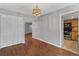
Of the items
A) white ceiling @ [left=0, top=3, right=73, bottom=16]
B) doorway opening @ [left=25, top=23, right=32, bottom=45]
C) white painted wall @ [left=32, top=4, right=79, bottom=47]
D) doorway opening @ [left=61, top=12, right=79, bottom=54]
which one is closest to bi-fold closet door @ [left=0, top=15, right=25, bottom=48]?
doorway opening @ [left=25, top=23, right=32, bottom=45]

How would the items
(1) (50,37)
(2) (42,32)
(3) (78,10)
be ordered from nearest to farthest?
(3) (78,10)
(2) (42,32)
(1) (50,37)

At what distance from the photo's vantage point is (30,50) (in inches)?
134

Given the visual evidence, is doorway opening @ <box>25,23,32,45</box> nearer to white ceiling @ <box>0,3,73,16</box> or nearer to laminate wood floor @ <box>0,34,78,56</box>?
laminate wood floor @ <box>0,34,78,56</box>

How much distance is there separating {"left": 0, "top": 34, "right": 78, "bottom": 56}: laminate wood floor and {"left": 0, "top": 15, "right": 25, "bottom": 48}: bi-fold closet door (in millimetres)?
213

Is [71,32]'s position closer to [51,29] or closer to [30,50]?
Answer: [51,29]

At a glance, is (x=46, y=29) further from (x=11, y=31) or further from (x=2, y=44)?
(x=2, y=44)

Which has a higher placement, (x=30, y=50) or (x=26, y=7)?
(x=26, y=7)

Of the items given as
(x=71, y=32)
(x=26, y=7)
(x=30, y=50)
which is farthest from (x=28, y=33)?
(x=71, y=32)

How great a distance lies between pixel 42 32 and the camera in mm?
4359

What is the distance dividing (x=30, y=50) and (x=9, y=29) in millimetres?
988

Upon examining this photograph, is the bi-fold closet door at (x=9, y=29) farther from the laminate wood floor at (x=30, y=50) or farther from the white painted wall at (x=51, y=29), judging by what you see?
the white painted wall at (x=51, y=29)

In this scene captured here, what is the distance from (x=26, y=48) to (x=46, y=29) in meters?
1.33

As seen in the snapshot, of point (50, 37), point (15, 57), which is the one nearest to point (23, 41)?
point (15, 57)

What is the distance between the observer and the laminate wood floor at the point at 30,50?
3176 millimetres
